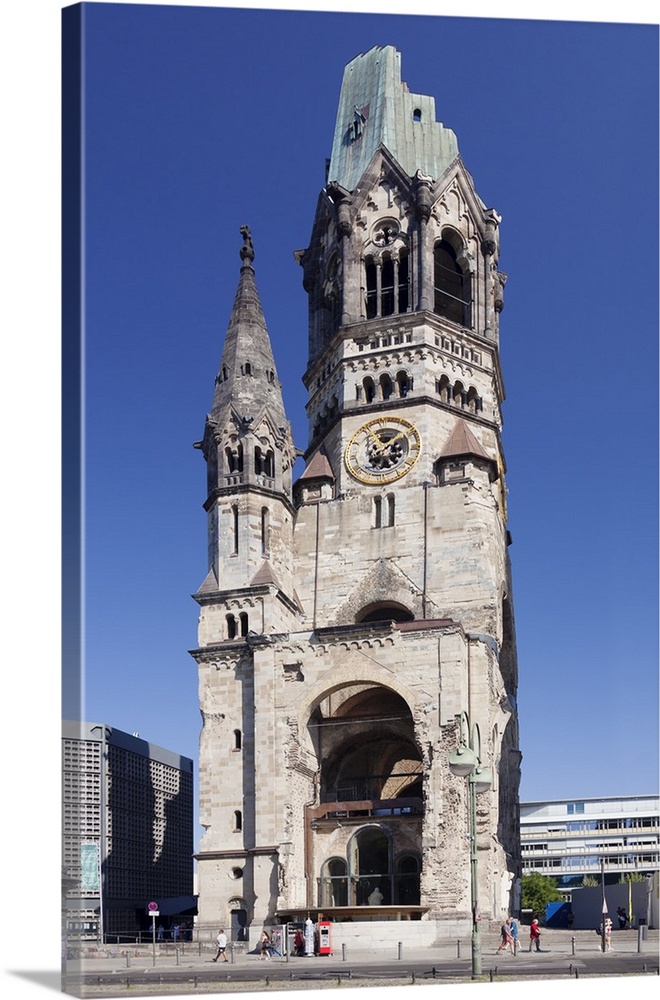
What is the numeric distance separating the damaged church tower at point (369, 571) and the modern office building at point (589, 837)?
43621 millimetres

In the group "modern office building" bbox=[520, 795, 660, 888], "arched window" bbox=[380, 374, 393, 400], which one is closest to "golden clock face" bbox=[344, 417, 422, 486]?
"arched window" bbox=[380, 374, 393, 400]

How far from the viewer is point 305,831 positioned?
1889 inches

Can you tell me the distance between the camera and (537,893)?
278ft

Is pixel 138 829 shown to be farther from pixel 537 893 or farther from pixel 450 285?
pixel 537 893

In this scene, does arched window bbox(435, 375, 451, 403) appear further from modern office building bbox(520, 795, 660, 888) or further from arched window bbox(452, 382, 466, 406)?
modern office building bbox(520, 795, 660, 888)

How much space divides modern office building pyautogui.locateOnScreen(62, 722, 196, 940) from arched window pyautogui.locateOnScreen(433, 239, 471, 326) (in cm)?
A: 2415

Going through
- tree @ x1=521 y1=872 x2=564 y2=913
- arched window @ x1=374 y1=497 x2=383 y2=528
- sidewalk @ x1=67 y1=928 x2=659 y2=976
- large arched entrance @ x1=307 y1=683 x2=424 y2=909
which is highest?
arched window @ x1=374 y1=497 x2=383 y2=528

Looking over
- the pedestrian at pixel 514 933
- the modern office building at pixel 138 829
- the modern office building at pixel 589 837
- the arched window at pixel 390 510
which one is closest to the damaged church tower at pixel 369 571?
the arched window at pixel 390 510

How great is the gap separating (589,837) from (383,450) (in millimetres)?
61573

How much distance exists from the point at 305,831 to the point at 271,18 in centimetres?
3065

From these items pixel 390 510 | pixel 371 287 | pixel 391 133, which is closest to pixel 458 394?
pixel 371 287

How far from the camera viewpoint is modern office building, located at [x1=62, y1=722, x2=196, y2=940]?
57.7m

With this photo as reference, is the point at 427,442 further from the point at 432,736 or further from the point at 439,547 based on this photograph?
the point at 432,736
